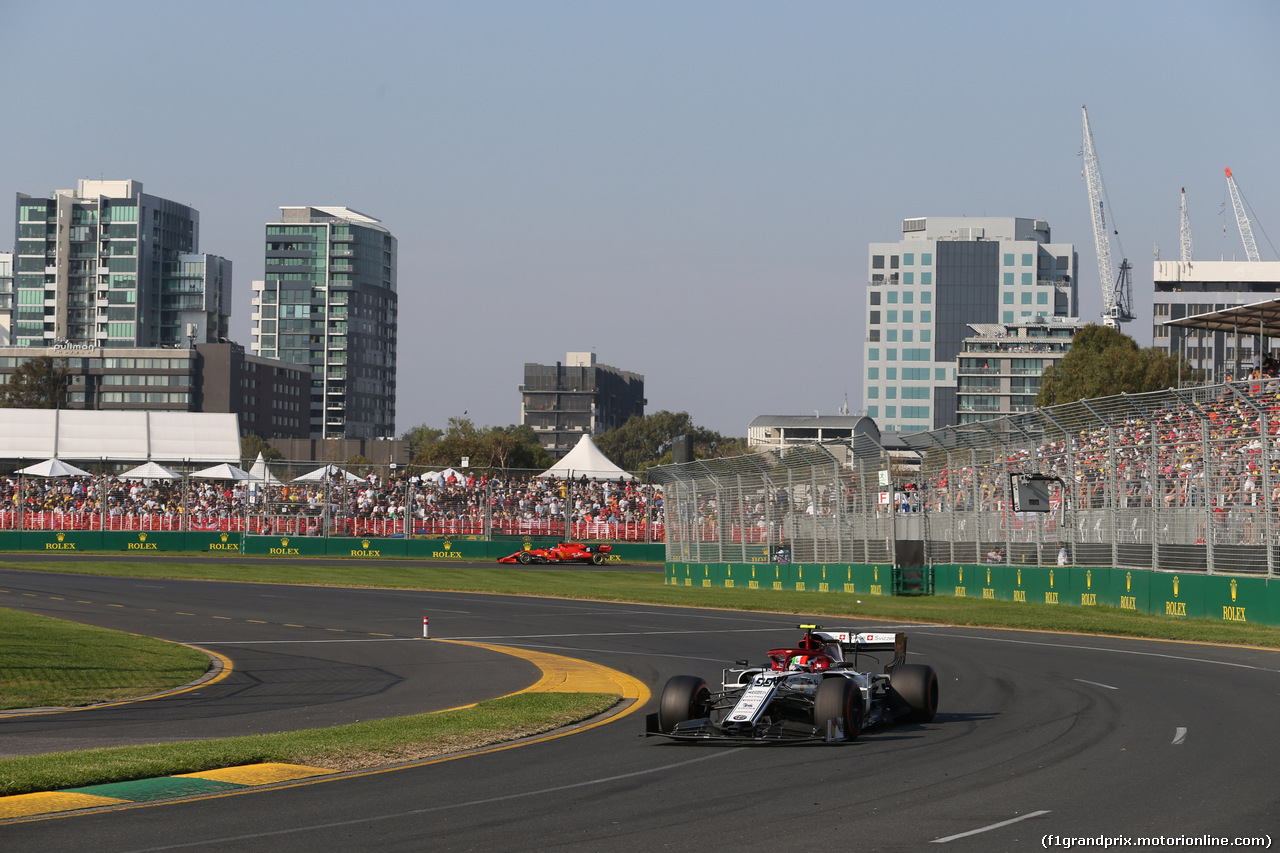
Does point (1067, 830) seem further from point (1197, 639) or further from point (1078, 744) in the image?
point (1197, 639)

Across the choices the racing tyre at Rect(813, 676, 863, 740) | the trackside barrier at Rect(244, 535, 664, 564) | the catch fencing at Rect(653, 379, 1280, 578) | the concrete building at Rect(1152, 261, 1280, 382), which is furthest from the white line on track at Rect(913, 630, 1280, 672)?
the concrete building at Rect(1152, 261, 1280, 382)

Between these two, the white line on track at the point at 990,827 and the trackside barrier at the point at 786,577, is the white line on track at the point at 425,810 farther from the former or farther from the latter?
the trackside barrier at the point at 786,577

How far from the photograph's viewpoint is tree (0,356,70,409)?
148 m

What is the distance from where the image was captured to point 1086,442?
106ft

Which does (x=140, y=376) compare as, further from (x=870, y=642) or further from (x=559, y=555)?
(x=870, y=642)

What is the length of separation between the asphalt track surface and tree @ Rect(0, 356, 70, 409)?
137 m

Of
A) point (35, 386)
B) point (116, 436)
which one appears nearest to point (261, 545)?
point (116, 436)

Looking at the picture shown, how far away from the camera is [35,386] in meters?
149

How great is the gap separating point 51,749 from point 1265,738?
1222 cm

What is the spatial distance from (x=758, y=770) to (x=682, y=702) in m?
1.91

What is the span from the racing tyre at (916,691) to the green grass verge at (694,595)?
11.7 m

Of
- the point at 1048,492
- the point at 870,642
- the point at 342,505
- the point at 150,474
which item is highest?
the point at 150,474

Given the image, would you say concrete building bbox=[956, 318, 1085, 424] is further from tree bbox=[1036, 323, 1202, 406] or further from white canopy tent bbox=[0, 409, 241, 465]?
white canopy tent bbox=[0, 409, 241, 465]

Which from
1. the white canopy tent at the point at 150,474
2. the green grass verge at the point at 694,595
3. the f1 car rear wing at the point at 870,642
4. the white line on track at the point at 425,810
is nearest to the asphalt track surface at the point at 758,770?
the white line on track at the point at 425,810
